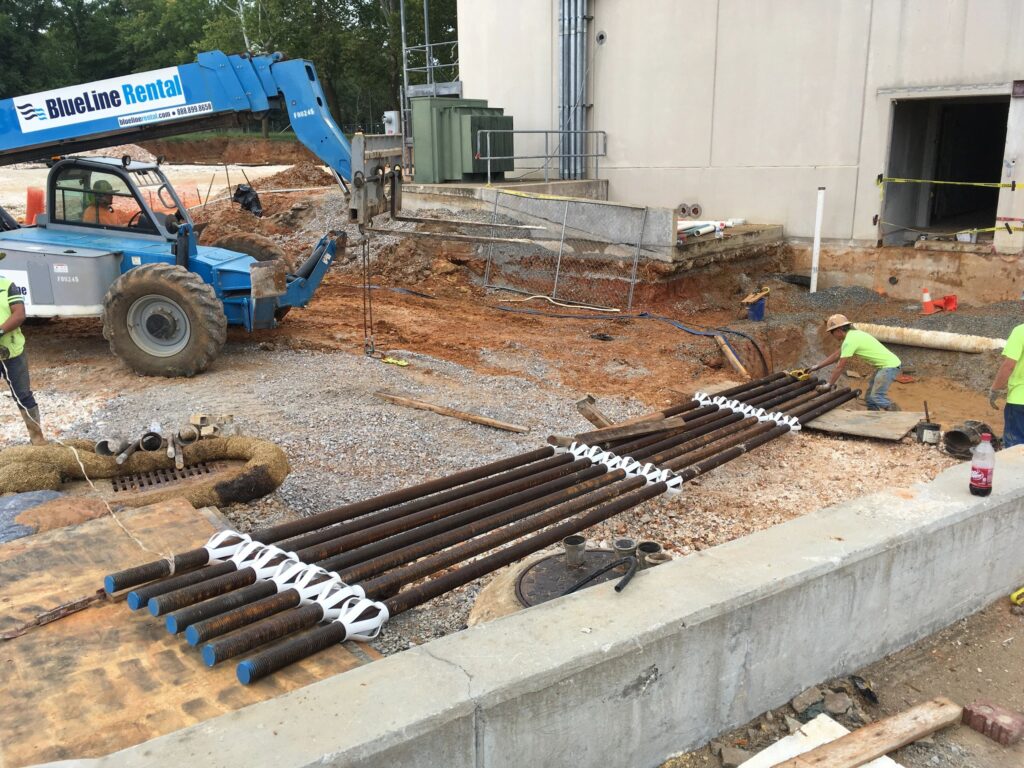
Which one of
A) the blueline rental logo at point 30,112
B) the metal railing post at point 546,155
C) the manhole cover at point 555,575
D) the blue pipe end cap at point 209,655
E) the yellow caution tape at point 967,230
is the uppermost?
the blueline rental logo at point 30,112

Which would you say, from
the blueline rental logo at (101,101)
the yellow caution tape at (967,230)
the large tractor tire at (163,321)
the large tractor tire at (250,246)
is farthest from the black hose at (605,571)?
the yellow caution tape at (967,230)

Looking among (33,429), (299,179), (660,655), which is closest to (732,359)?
(33,429)

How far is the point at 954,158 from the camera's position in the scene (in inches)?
734

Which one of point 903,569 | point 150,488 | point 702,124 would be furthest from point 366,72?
point 903,569

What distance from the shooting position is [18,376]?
304 inches

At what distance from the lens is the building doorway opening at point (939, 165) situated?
16.2 meters

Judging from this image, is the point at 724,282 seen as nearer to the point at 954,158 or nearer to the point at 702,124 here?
the point at 702,124

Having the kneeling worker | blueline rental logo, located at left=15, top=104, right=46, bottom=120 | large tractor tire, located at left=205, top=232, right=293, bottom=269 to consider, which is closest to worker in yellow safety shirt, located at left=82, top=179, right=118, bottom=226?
blueline rental logo, located at left=15, top=104, right=46, bottom=120

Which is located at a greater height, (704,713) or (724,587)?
(724,587)

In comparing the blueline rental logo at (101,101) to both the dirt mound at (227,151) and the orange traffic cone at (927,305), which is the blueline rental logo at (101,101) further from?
the dirt mound at (227,151)

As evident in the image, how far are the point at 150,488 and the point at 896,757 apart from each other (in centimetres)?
500

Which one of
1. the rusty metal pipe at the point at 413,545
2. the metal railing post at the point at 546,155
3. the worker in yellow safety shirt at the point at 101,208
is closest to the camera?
the rusty metal pipe at the point at 413,545

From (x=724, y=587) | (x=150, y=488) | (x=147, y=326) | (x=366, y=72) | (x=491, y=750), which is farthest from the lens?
(x=366, y=72)

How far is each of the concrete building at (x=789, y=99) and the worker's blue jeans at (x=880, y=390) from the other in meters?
6.29
